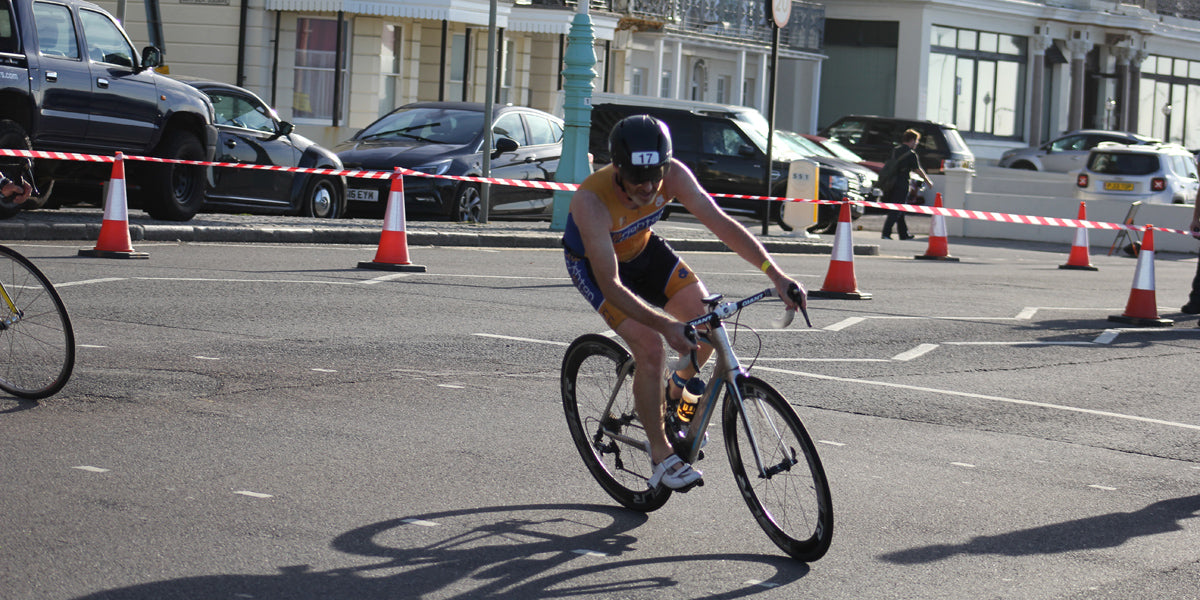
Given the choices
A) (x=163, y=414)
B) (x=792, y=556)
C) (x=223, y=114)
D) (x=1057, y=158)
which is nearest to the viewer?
(x=792, y=556)

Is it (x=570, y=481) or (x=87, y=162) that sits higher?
(x=87, y=162)

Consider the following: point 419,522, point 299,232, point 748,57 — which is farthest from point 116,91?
point 748,57

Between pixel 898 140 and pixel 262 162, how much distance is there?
1968cm

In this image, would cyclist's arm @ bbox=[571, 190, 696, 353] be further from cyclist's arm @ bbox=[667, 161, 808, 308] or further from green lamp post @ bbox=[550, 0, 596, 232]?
green lamp post @ bbox=[550, 0, 596, 232]

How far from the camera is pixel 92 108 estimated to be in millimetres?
14930

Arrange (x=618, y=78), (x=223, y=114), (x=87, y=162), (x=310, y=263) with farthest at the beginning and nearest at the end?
A: (x=618, y=78), (x=223, y=114), (x=87, y=162), (x=310, y=263)

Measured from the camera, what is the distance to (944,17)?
49406 millimetres

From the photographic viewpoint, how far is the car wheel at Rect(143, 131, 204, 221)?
52.0ft

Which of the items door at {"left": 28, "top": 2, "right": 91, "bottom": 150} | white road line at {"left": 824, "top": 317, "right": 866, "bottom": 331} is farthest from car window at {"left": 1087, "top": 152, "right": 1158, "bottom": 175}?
door at {"left": 28, "top": 2, "right": 91, "bottom": 150}

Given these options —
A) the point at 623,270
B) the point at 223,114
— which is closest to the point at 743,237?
the point at 623,270

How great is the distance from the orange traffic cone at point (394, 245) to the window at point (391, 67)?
19.2 m

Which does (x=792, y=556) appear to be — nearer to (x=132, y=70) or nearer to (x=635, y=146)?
(x=635, y=146)

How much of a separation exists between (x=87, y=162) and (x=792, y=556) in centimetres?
1146

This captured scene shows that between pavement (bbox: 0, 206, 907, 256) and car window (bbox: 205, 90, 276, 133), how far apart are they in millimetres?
1103
